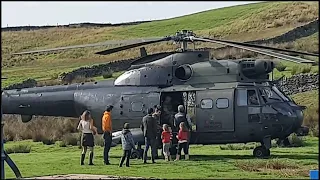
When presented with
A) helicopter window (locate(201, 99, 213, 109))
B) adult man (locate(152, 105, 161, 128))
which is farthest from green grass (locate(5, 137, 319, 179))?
helicopter window (locate(201, 99, 213, 109))

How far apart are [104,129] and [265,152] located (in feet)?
16.6

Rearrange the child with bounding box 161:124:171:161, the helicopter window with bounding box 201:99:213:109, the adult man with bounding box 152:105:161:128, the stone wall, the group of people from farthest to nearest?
the stone wall, the helicopter window with bounding box 201:99:213:109, the adult man with bounding box 152:105:161:128, the child with bounding box 161:124:171:161, the group of people

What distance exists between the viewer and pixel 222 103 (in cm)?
2384

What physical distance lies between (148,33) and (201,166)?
56.4 m

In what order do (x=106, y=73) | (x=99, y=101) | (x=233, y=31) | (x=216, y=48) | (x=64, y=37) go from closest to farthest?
(x=99, y=101), (x=106, y=73), (x=216, y=48), (x=233, y=31), (x=64, y=37)

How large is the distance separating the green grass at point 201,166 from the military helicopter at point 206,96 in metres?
0.92

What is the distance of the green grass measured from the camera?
19.5 metres

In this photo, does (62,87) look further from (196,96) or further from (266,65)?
(266,65)

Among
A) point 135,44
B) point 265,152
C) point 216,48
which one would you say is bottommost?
point 265,152

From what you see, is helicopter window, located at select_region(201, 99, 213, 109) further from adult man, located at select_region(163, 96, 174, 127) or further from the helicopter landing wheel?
the helicopter landing wheel

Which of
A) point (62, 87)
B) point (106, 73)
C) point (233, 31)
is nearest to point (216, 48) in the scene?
point (106, 73)

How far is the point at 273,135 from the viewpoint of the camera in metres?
23.8

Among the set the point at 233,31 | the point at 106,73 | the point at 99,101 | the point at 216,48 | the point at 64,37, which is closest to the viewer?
the point at 99,101

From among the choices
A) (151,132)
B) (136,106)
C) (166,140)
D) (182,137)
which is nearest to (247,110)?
(182,137)
